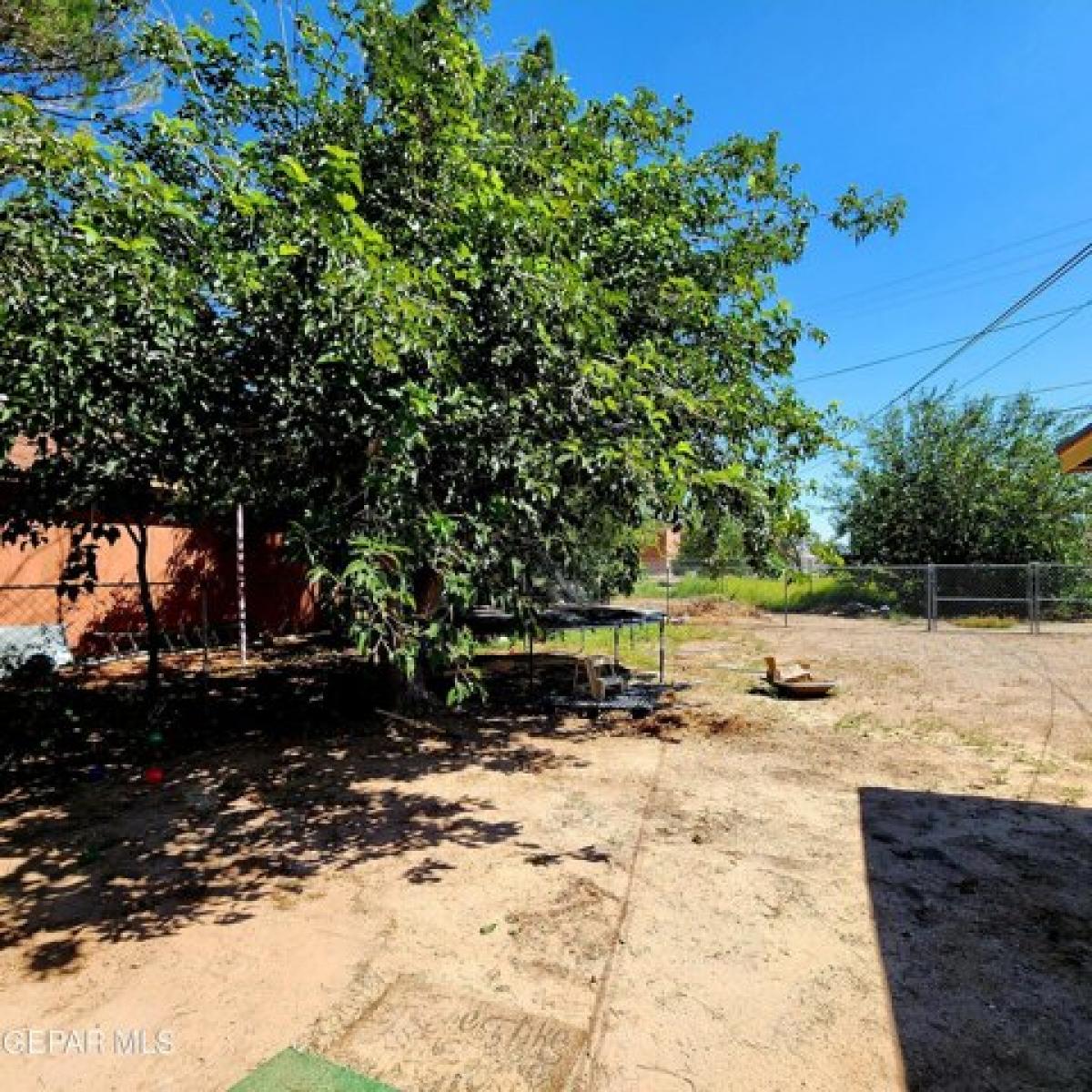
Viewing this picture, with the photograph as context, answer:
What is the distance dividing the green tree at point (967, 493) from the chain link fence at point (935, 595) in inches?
40.0

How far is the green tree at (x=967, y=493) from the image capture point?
63.6ft

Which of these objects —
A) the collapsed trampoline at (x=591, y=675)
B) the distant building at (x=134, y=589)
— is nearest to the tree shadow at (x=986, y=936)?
the collapsed trampoline at (x=591, y=675)

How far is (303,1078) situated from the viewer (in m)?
2.57

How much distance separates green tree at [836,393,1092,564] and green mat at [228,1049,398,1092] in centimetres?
2008

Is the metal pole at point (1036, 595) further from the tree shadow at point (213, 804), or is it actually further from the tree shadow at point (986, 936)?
the tree shadow at point (213, 804)

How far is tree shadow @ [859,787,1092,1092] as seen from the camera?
107 inches

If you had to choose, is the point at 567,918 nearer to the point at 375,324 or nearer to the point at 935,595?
the point at 375,324

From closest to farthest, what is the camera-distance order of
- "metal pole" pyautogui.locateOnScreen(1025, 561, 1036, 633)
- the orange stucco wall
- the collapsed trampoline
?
the collapsed trampoline → the orange stucco wall → "metal pole" pyautogui.locateOnScreen(1025, 561, 1036, 633)

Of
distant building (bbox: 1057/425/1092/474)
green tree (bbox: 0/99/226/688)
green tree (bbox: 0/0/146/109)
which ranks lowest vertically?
distant building (bbox: 1057/425/1092/474)

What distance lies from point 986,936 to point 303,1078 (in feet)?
11.2

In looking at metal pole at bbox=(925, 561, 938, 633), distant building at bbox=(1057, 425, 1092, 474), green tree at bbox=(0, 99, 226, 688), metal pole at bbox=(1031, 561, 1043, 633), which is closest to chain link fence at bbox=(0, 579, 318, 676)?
green tree at bbox=(0, 99, 226, 688)

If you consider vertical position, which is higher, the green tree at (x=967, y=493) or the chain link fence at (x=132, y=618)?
the green tree at (x=967, y=493)

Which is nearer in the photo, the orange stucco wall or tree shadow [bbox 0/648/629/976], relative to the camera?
tree shadow [bbox 0/648/629/976]

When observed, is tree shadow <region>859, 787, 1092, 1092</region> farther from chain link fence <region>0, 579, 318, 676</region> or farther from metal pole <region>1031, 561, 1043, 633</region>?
metal pole <region>1031, 561, 1043, 633</region>
